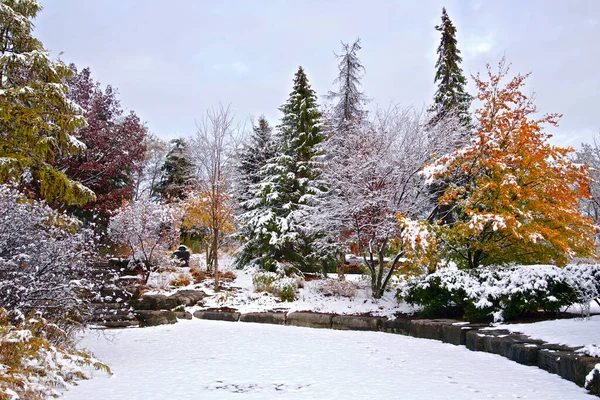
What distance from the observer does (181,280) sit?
12.0m

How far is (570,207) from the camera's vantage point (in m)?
7.62

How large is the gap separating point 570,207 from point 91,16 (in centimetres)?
1242

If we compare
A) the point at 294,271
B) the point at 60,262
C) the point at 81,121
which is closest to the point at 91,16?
the point at 81,121

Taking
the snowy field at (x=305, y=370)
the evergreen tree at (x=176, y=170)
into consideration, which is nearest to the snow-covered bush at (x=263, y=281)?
the snowy field at (x=305, y=370)

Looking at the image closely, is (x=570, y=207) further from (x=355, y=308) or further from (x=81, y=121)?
(x=81, y=121)

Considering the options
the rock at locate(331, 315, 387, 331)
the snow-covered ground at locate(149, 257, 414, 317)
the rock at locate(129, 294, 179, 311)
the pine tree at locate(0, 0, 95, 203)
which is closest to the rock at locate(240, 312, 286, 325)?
the snow-covered ground at locate(149, 257, 414, 317)

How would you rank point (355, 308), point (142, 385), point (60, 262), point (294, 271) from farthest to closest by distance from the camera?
point (294, 271)
point (355, 308)
point (60, 262)
point (142, 385)

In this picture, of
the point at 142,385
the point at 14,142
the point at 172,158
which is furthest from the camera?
the point at 172,158

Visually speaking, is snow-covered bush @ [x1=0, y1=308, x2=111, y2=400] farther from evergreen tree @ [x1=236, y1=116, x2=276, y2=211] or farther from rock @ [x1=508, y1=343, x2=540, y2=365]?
evergreen tree @ [x1=236, y1=116, x2=276, y2=211]

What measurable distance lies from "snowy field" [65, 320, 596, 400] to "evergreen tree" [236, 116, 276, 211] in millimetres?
11906

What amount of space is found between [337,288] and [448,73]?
36.6 ft

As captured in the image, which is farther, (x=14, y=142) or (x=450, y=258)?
(x=450, y=258)

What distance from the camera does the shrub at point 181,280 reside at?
11938 millimetres

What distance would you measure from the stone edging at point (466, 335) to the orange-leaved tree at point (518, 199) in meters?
1.89
